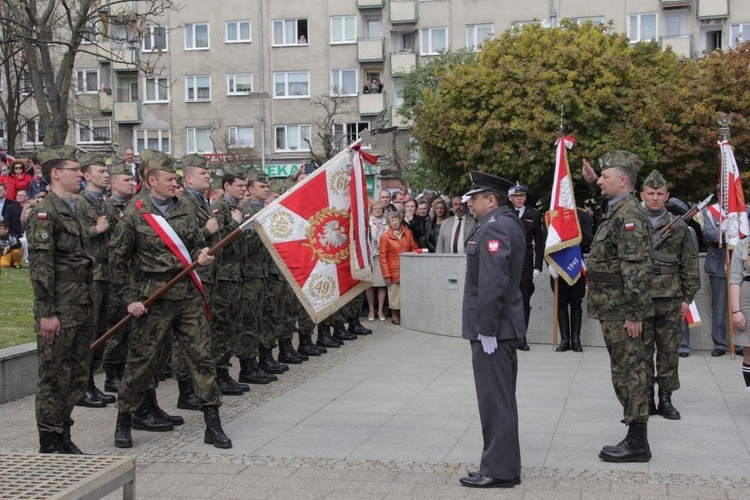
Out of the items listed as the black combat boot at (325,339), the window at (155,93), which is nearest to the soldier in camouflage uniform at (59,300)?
the black combat boot at (325,339)

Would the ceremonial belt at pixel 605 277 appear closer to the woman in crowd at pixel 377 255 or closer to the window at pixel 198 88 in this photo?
the woman in crowd at pixel 377 255

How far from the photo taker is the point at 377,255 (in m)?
16.8

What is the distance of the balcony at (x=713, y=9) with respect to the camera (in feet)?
152

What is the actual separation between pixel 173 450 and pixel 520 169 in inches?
629

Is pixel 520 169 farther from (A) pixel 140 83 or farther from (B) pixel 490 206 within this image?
(A) pixel 140 83

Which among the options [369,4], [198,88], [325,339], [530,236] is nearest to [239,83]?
[198,88]

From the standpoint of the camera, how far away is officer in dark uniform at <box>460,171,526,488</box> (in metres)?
6.53

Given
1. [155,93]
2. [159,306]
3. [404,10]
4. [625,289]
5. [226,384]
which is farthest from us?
[155,93]

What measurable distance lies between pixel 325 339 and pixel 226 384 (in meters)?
3.70

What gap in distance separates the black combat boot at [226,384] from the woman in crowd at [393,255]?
632 centimetres

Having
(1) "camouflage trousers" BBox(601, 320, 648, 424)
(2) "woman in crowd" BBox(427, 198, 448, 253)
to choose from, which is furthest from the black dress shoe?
(2) "woman in crowd" BBox(427, 198, 448, 253)

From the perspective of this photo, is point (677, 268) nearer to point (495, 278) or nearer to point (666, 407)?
point (666, 407)

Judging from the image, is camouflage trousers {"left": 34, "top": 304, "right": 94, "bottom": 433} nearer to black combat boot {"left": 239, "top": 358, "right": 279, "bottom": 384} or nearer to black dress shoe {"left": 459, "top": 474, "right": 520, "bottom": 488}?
black dress shoe {"left": 459, "top": 474, "right": 520, "bottom": 488}

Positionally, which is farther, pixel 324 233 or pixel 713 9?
pixel 713 9
